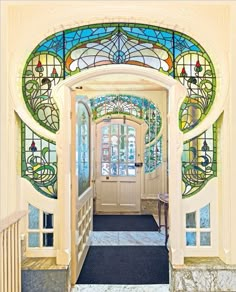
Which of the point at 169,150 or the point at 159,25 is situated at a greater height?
the point at 159,25

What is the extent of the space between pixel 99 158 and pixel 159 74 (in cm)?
492

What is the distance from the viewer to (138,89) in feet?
22.7

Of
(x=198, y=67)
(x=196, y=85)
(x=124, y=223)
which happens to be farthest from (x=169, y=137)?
(x=124, y=223)

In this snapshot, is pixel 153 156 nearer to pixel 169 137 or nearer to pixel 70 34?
pixel 169 137

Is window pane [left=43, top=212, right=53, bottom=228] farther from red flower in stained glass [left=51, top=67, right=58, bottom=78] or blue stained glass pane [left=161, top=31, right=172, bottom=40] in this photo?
blue stained glass pane [left=161, top=31, right=172, bottom=40]

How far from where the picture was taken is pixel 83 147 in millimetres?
4691

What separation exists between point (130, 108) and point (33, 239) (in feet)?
16.4

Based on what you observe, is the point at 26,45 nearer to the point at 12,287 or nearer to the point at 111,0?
the point at 111,0

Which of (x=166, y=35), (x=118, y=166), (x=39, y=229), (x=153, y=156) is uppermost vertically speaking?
(x=166, y=35)

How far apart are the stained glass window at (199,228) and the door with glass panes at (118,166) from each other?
446 cm

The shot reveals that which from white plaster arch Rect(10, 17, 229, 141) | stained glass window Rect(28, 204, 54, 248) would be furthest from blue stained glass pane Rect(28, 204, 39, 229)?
white plaster arch Rect(10, 17, 229, 141)

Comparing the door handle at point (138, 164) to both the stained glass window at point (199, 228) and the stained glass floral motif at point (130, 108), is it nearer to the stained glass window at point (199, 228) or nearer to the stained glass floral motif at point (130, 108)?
the stained glass floral motif at point (130, 108)

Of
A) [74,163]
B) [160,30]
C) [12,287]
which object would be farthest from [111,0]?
[12,287]

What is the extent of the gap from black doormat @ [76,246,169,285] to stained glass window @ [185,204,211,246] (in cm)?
69
